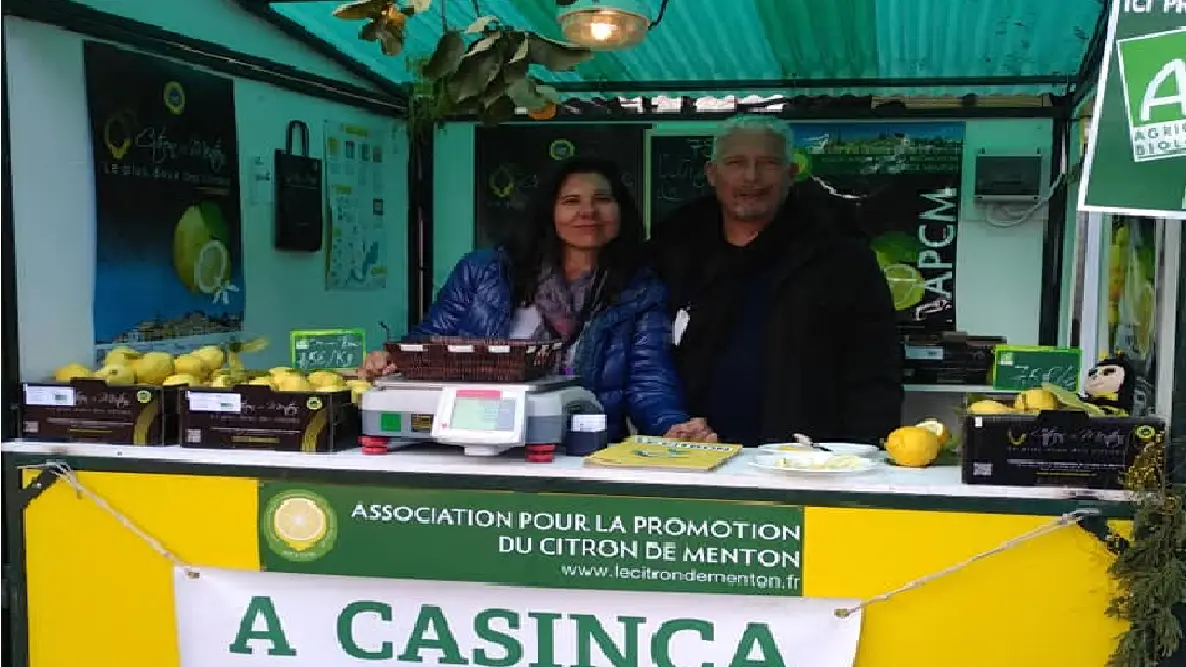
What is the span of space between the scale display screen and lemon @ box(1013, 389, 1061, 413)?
3.79 ft

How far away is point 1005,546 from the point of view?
7.09ft

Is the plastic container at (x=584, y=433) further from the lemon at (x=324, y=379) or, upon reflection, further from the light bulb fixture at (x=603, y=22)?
the light bulb fixture at (x=603, y=22)

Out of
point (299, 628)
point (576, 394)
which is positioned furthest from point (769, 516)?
point (299, 628)

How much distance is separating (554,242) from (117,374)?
4.65 ft

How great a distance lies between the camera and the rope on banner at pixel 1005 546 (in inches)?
84.4

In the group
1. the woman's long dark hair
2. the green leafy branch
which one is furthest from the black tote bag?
the green leafy branch

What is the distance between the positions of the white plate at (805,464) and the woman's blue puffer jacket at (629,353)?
2.18ft

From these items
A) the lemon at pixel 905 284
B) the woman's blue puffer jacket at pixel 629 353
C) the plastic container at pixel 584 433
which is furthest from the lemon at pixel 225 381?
the lemon at pixel 905 284

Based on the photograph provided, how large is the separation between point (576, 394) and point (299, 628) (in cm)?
89

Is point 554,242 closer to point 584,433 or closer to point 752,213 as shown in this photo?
point 752,213

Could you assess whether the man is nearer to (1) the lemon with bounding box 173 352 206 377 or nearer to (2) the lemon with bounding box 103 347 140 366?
(1) the lemon with bounding box 173 352 206 377

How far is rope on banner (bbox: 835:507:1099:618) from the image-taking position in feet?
7.03

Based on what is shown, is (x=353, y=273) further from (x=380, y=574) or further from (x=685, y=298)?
(x=380, y=574)

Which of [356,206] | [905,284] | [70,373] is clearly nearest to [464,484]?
[70,373]
